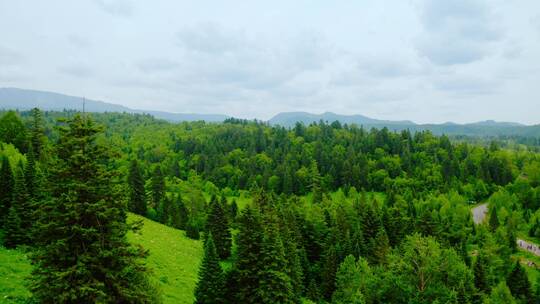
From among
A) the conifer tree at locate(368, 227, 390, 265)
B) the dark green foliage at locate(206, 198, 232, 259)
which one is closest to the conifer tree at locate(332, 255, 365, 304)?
the conifer tree at locate(368, 227, 390, 265)

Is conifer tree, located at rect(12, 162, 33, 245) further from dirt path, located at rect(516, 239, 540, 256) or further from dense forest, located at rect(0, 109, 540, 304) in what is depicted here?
dirt path, located at rect(516, 239, 540, 256)

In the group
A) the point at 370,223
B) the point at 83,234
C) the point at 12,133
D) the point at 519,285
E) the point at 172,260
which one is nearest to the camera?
the point at 83,234

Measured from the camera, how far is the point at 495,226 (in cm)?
9038

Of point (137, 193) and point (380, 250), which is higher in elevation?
point (137, 193)

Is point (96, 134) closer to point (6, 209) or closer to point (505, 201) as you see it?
point (6, 209)

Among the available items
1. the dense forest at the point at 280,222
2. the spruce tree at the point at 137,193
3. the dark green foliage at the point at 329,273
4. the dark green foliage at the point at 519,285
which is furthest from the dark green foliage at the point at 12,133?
the dark green foliage at the point at 519,285

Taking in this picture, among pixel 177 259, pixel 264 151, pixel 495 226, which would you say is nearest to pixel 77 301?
pixel 177 259

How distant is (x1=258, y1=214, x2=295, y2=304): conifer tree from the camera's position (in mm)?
27422

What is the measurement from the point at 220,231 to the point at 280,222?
32.1ft

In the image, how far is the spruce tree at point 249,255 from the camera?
27.9 m

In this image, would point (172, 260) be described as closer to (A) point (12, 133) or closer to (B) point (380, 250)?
(B) point (380, 250)

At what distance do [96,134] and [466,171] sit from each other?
151 meters

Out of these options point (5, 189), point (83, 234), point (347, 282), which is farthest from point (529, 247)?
point (5, 189)

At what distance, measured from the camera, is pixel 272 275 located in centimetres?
2761
